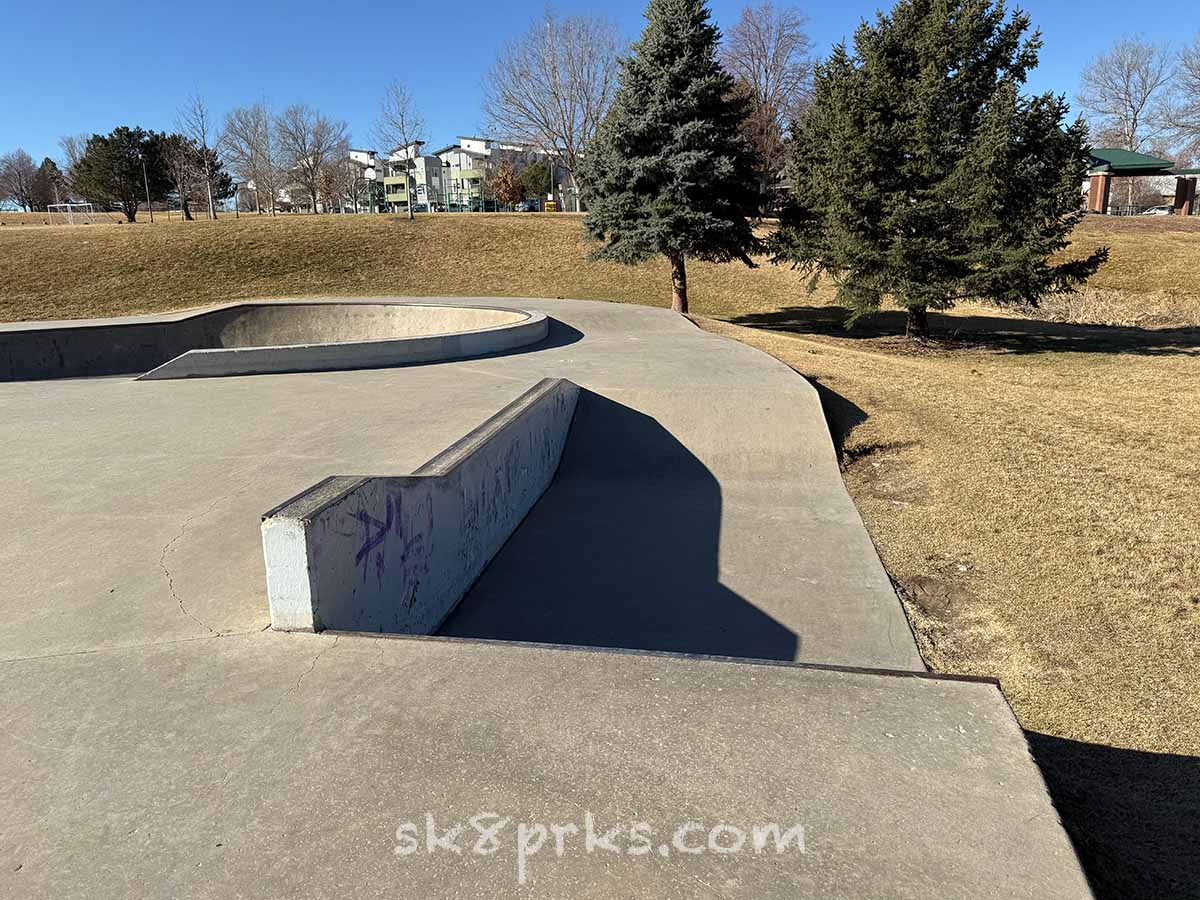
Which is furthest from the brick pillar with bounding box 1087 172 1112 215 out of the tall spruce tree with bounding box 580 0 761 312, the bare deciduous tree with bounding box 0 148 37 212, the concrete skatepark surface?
the bare deciduous tree with bounding box 0 148 37 212

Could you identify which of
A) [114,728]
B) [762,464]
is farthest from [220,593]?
[762,464]

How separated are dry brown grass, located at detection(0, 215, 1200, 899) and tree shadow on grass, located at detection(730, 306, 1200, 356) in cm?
12

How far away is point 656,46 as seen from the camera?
19797 millimetres

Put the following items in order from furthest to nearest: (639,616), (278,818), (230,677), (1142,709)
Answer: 1. (639,616)
2. (1142,709)
3. (230,677)
4. (278,818)

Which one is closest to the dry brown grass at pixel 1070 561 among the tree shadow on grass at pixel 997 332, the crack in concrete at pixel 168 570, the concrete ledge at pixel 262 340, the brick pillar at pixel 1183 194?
the crack in concrete at pixel 168 570

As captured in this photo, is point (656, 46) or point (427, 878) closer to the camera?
point (427, 878)

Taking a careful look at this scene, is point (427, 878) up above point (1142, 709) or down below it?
above

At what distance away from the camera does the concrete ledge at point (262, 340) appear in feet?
37.8

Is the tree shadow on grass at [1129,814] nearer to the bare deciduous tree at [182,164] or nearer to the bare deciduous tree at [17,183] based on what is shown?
the bare deciduous tree at [182,164]

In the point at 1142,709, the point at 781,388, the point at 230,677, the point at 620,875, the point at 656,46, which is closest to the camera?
the point at 620,875

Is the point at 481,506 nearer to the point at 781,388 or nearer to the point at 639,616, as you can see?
the point at 639,616

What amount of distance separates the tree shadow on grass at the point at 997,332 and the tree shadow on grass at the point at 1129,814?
53.9 feet

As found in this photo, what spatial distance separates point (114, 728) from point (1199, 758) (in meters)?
5.49

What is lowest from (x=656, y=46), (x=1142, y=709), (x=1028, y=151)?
(x=1142, y=709)
